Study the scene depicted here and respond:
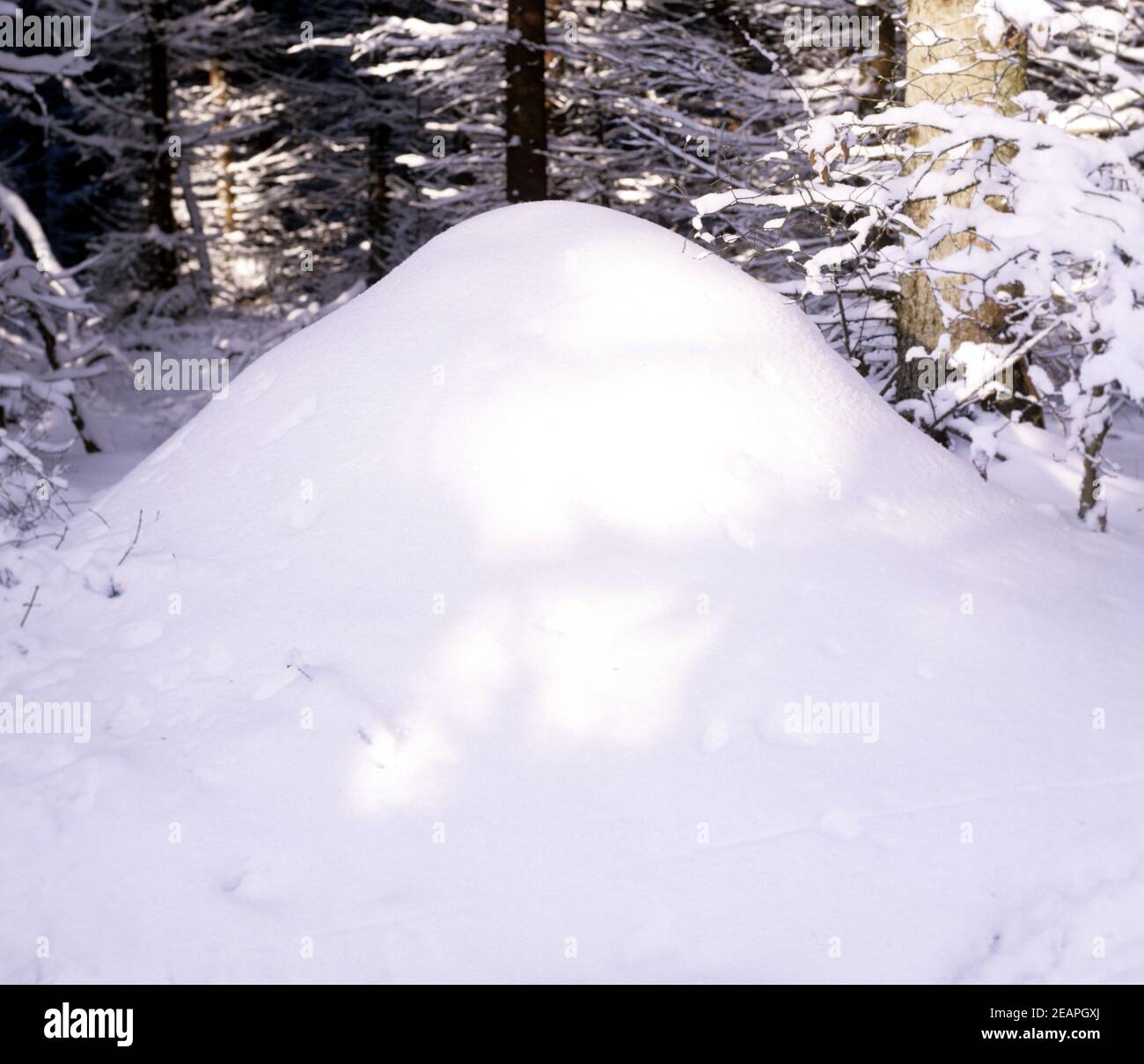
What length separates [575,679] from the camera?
324 centimetres

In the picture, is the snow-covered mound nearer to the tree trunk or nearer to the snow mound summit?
the snow mound summit

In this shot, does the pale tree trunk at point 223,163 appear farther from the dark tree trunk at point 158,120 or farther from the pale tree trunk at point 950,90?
the pale tree trunk at point 950,90

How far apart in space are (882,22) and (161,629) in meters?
8.69

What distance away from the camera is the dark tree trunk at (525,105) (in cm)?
1077

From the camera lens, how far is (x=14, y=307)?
26.9ft

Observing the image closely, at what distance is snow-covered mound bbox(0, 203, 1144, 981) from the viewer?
2.64 m

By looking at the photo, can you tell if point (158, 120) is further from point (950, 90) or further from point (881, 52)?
point (950, 90)

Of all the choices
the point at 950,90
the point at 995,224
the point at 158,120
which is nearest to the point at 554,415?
the point at 995,224

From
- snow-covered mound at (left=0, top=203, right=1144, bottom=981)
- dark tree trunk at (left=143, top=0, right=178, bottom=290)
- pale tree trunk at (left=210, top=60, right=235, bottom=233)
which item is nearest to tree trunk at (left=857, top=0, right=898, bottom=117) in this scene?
snow-covered mound at (left=0, top=203, right=1144, bottom=981)

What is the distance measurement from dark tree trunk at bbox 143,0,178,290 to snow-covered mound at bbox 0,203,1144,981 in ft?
43.1

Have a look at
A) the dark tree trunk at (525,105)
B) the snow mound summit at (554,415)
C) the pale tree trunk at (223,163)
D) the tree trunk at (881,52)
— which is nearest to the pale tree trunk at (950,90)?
the snow mound summit at (554,415)

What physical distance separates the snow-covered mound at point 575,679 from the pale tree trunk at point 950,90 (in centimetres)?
128
